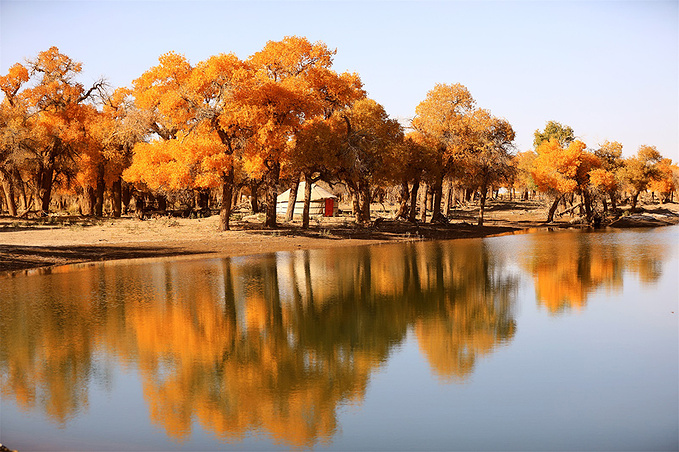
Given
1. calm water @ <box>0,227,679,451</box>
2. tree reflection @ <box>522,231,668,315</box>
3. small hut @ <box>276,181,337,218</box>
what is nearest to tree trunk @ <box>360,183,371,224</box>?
small hut @ <box>276,181,337,218</box>

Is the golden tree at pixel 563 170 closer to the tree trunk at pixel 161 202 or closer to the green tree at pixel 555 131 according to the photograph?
the green tree at pixel 555 131

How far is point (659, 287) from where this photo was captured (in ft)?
92.1

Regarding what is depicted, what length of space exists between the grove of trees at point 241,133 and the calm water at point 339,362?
19000mm

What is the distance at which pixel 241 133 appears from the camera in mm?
49438

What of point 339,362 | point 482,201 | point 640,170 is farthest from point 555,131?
point 339,362

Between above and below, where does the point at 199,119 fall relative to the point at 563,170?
above

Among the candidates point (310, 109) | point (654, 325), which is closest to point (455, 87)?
point (310, 109)

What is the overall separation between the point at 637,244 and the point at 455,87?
23622mm

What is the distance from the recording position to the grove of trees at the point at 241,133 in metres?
47.6

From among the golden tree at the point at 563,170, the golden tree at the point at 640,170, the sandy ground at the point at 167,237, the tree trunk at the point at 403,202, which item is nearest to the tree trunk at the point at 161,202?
the sandy ground at the point at 167,237

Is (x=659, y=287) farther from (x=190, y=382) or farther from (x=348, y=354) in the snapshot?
(x=190, y=382)

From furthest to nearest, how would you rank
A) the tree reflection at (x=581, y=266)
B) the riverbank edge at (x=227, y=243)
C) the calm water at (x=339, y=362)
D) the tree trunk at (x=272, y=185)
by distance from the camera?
the tree trunk at (x=272, y=185) < the riverbank edge at (x=227, y=243) < the tree reflection at (x=581, y=266) < the calm water at (x=339, y=362)

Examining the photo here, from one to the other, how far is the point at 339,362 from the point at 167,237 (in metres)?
34.9

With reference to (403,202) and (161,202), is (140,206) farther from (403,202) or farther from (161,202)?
(403,202)
